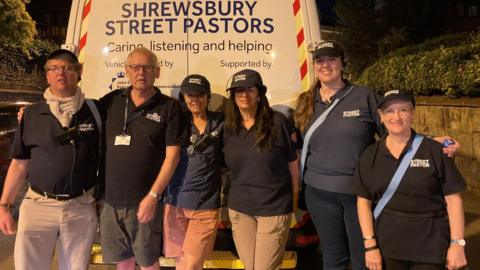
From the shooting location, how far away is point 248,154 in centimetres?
321

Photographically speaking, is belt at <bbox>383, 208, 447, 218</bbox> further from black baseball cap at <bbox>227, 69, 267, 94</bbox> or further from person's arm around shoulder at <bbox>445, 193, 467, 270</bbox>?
black baseball cap at <bbox>227, 69, 267, 94</bbox>

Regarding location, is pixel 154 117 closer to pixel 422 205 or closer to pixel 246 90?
pixel 246 90

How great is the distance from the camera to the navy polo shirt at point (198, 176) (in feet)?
10.9

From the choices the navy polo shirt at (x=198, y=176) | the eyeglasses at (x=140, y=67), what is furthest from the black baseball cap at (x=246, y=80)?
the eyeglasses at (x=140, y=67)

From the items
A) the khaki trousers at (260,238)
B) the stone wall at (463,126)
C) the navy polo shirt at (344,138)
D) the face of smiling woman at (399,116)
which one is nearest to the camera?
the face of smiling woman at (399,116)

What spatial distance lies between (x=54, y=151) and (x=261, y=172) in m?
1.34

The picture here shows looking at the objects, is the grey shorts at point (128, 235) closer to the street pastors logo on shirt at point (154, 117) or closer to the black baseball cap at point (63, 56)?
the street pastors logo on shirt at point (154, 117)

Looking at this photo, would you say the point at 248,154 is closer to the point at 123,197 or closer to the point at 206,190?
the point at 206,190

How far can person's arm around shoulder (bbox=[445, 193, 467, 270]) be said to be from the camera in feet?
8.75

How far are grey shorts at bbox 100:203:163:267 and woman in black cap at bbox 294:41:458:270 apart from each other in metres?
1.07

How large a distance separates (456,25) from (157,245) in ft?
64.5

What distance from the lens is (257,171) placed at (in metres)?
3.21

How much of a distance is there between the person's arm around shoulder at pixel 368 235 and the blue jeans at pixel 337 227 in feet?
0.82

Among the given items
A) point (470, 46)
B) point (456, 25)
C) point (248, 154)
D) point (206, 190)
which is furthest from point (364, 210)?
point (456, 25)
